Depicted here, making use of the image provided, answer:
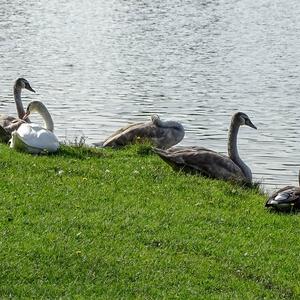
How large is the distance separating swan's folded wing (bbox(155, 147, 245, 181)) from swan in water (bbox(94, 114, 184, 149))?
261cm

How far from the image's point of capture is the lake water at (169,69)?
21.6m

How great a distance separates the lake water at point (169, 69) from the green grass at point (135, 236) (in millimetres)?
3895

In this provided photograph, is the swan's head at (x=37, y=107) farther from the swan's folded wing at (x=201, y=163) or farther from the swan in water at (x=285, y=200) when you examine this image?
the swan in water at (x=285, y=200)

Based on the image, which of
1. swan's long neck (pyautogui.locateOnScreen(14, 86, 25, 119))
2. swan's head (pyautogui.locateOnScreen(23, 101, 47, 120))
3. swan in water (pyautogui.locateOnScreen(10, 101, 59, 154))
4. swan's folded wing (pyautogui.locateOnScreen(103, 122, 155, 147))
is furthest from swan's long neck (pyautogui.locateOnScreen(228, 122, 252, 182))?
swan's long neck (pyautogui.locateOnScreen(14, 86, 25, 119))

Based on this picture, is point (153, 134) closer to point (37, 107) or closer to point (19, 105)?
point (37, 107)

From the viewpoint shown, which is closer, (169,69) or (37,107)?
(37,107)

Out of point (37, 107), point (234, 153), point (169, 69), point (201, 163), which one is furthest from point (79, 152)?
point (169, 69)

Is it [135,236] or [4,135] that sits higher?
[135,236]

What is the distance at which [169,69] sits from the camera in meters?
32.8

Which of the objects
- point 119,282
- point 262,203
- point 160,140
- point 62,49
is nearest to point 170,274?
point 119,282

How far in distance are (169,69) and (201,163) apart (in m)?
18.9

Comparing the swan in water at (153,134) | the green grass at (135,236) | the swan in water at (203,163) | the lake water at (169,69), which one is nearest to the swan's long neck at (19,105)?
the lake water at (169,69)

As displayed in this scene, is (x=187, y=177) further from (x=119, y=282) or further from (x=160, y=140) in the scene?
(x=119, y=282)

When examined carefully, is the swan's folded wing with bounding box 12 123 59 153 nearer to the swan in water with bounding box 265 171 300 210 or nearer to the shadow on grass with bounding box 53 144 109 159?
the shadow on grass with bounding box 53 144 109 159
